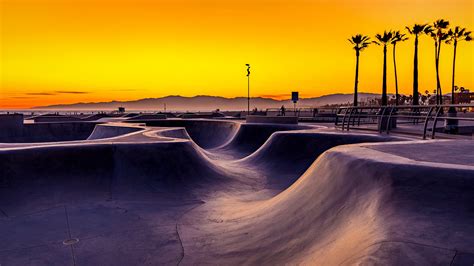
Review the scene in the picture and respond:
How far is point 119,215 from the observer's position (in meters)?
8.98

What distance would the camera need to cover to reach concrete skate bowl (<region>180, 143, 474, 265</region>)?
3.45 meters

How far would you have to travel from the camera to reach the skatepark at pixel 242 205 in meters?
3.98

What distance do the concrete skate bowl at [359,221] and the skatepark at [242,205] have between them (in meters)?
0.02

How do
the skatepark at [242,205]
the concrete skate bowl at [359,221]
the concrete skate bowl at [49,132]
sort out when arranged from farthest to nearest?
the concrete skate bowl at [49,132]
the skatepark at [242,205]
the concrete skate bowl at [359,221]

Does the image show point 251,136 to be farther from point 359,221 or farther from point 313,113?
point 313,113

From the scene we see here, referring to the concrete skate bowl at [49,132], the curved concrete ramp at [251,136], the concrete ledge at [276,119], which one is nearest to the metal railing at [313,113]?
the concrete ledge at [276,119]

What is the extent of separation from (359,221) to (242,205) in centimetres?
585

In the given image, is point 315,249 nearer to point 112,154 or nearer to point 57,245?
point 57,245

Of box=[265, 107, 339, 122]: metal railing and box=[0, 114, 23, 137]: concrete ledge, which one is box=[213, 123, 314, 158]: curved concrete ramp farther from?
box=[0, 114, 23, 137]: concrete ledge

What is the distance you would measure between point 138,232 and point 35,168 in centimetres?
446

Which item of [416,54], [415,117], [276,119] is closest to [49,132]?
[276,119]

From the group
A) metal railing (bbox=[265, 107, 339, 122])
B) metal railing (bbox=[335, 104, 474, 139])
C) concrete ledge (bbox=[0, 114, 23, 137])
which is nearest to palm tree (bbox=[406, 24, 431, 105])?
metal railing (bbox=[265, 107, 339, 122])

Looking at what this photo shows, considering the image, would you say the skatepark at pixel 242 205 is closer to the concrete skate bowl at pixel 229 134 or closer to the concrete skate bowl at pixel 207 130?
the concrete skate bowl at pixel 229 134

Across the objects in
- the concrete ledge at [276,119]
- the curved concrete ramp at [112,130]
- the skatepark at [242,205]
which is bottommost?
the skatepark at [242,205]
